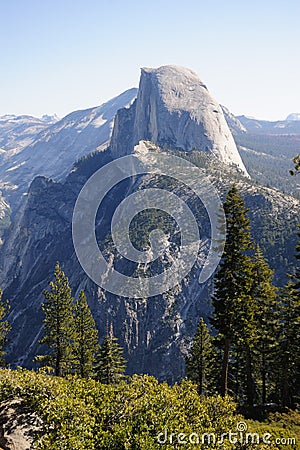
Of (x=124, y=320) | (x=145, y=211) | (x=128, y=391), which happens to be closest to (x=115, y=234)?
(x=145, y=211)

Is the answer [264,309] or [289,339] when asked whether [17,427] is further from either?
[289,339]

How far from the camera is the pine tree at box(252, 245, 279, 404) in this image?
31.6 meters

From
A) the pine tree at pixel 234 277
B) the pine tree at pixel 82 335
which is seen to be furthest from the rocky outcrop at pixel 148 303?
the pine tree at pixel 234 277

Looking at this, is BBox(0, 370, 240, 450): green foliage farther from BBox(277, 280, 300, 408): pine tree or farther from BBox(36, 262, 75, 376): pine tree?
BBox(277, 280, 300, 408): pine tree

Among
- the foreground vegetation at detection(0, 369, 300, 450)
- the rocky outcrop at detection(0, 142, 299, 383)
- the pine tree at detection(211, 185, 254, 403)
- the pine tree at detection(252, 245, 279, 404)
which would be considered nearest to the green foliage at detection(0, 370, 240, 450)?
the foreground vegetation at detection(0, 369, 300, 450)

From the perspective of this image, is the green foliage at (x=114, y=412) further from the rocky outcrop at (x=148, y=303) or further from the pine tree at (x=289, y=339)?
the rocky outcrop at (x=148, y=303)

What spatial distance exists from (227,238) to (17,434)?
1781 cm

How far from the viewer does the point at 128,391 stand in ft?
48.9

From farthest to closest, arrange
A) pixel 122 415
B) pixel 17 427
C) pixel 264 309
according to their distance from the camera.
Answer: pixel 264 309, pixel 17 427, pixel 122 415

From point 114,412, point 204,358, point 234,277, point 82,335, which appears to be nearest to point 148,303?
point 204,358

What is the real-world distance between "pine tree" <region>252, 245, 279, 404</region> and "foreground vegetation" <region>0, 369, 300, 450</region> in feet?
51.2

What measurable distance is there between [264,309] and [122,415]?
72.2ft

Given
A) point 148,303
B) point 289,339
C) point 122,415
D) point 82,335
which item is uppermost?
point 148,303

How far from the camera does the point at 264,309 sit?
→ 107ft
